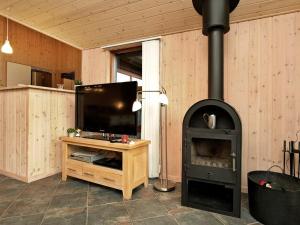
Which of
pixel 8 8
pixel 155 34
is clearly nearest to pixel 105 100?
pixel 155 34

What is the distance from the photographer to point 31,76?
445 centimetres

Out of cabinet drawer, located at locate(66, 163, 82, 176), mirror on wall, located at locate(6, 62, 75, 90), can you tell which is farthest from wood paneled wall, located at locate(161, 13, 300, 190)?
mirror on wall, located at locate(6, 62, 75, 90)

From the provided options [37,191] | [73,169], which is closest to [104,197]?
[73,169]

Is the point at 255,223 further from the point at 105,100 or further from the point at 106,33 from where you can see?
the point at 106,33

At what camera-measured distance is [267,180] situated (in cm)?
209

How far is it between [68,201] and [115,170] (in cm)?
62

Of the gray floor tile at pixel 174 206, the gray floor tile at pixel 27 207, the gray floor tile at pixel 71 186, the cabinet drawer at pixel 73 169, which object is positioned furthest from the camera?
the cabinet drawer at pixel 73 169

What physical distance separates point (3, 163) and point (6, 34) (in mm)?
2576

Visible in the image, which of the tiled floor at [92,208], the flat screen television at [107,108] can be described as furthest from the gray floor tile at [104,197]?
the flat screen television at [107,108]

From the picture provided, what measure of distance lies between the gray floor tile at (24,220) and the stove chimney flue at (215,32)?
215 cm

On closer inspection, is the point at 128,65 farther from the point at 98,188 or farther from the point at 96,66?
the point at 98,188

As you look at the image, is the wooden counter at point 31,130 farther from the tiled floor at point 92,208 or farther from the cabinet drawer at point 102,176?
the cabinet drawer at point 102,176

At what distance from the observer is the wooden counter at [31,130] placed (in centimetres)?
276

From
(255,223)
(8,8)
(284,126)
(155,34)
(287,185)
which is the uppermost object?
(8,8)
